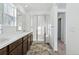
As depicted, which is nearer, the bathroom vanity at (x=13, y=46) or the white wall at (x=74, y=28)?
the bathroom vanity at (x=13, y=46)

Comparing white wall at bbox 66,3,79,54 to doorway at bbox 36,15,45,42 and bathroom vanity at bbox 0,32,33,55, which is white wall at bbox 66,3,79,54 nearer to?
bathroom vanity at bbox 0,32,33,55

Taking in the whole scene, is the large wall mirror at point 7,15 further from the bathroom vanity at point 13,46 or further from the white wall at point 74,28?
the white wall at point 74,28

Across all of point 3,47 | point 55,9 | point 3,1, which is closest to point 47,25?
point 55,9

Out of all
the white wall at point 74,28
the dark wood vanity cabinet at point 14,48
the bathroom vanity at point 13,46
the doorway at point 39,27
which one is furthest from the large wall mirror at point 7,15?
the doorway at point 39,27

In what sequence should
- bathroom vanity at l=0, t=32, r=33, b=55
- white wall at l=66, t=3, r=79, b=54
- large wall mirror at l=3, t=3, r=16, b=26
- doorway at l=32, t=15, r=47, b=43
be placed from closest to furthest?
bathroom vanity at l=0, t=32, r=33, b=55, white wall at l=66, t=3, r=79, b=54, large wall mirror at l=3, t=3, r=16, b=26, doorway at l=32, t=15, r=47, b=43

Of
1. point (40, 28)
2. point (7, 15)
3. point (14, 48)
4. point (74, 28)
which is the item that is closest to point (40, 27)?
point (40, 28)

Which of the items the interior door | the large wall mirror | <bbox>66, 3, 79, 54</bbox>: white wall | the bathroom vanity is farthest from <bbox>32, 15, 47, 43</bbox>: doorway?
<bbox>66, 3, 79, 54</bbox>: white wall

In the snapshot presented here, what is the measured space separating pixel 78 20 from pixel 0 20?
5.98ft

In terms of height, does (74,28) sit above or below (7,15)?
below

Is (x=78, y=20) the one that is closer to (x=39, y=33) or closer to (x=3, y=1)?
(x=3, y=1)


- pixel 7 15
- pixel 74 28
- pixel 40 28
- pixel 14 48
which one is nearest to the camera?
pixel 74 28

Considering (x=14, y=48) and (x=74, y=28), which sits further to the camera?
(x=14, y=48)

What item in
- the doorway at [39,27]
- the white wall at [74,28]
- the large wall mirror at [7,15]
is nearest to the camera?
the white wall at [74,28]

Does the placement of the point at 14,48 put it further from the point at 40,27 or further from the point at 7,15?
the point at 40,27
